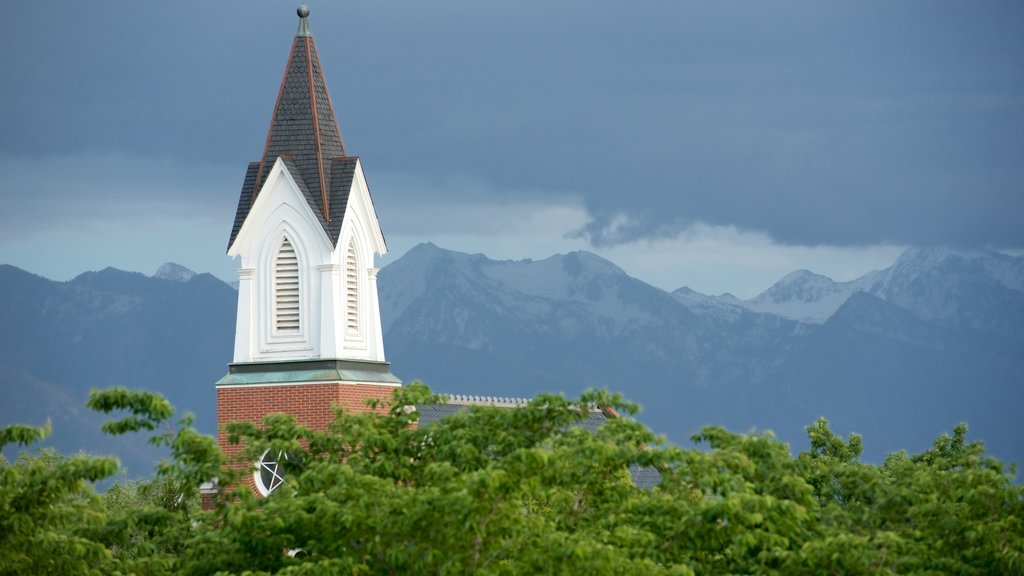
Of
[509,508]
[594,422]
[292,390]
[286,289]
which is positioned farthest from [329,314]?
[509,508]

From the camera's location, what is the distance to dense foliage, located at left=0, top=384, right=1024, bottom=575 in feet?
75.9

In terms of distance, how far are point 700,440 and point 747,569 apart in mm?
2490

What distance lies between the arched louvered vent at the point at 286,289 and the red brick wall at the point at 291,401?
5.06 ft

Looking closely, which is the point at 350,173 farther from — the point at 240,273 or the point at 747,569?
the point at 747,569

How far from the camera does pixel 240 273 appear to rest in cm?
3994

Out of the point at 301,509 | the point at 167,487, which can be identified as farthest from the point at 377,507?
the point at 167,487

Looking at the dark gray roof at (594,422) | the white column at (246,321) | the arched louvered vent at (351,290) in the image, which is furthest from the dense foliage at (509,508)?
the dark gray roof at (594,422)

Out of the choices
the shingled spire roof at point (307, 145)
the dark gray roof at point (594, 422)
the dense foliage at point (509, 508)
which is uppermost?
the shingled spire roof at point (307, 145)

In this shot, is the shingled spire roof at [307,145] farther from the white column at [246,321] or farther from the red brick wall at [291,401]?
the red brick wall at [291,401]

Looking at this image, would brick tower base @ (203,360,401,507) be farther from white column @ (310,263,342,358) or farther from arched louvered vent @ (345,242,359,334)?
arched louvered vent @ (345,242,359,334)

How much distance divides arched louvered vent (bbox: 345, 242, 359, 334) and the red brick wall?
1694 mm

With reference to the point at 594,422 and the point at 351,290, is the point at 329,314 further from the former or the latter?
the point at 594,422

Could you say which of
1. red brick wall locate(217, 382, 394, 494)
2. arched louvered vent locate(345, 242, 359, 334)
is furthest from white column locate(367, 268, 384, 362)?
red brick wall locate(217, 382, 394, 494)

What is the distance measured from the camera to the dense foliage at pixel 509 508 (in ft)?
75.9
